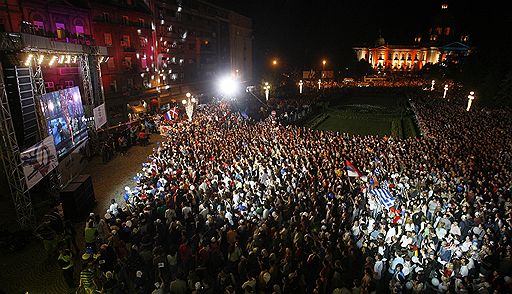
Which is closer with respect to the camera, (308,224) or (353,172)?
(308,224)

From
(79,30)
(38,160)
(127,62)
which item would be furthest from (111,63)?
(38,160)

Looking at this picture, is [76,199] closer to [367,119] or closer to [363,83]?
[367,119]

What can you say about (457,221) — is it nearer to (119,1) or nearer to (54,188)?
(54,188)

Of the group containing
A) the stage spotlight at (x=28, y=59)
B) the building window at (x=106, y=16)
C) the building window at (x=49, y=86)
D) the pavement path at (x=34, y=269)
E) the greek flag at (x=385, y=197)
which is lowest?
the pavement path at (x=34, y=269)

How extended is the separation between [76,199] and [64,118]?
7.39 m

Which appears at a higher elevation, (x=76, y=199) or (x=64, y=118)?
(x=64, y=118)

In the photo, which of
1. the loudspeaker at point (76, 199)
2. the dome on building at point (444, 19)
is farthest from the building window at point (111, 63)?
the dome on building at point (444, 19)

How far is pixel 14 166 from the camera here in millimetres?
11594

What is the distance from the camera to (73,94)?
19531 mm

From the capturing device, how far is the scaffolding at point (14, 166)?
11.1 m

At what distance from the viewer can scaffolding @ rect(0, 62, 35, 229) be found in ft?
36.4

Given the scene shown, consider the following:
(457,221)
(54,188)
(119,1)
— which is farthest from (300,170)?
(119,1)

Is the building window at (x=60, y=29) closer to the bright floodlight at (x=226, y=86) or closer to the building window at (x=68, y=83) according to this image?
the building window at (x=68, y=83)

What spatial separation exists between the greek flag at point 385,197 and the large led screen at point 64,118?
15065 millimetres
